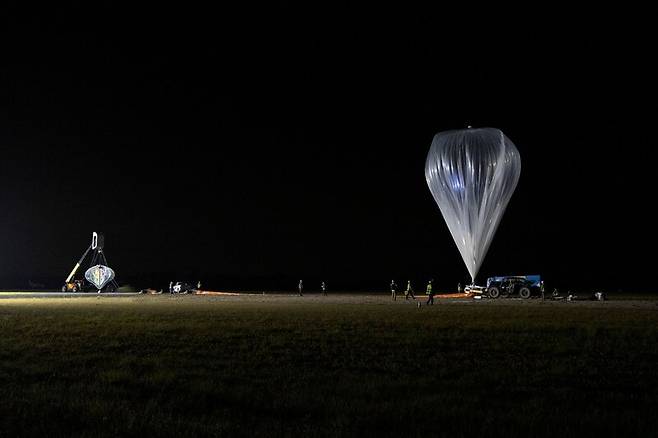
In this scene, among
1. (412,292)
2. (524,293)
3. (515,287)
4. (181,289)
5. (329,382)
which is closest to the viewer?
(329,382)

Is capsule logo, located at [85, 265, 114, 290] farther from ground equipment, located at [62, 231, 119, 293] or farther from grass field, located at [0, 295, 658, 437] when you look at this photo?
grass field, located at [0, 295, 658, 437]

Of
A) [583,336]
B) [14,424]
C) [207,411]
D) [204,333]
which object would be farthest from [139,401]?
[583,336]

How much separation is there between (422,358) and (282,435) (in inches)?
294

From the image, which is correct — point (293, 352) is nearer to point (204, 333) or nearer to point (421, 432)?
point (204, 333)

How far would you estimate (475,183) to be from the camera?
1921 inches

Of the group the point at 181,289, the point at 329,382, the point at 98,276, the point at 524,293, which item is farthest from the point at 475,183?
the point at 98,276

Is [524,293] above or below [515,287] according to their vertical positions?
below

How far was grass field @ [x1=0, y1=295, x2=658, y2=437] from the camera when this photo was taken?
8.57 metres

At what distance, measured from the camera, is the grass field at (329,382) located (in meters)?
8.57

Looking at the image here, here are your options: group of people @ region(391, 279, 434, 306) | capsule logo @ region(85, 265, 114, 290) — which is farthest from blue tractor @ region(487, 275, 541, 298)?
capsule logo @ region(85, 265, 114, 290)

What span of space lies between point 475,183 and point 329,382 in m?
39.0

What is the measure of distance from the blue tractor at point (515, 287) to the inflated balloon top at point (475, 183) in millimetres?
A: 7557

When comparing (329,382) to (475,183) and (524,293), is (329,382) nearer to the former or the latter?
(475,183)

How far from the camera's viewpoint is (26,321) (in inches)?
1052
